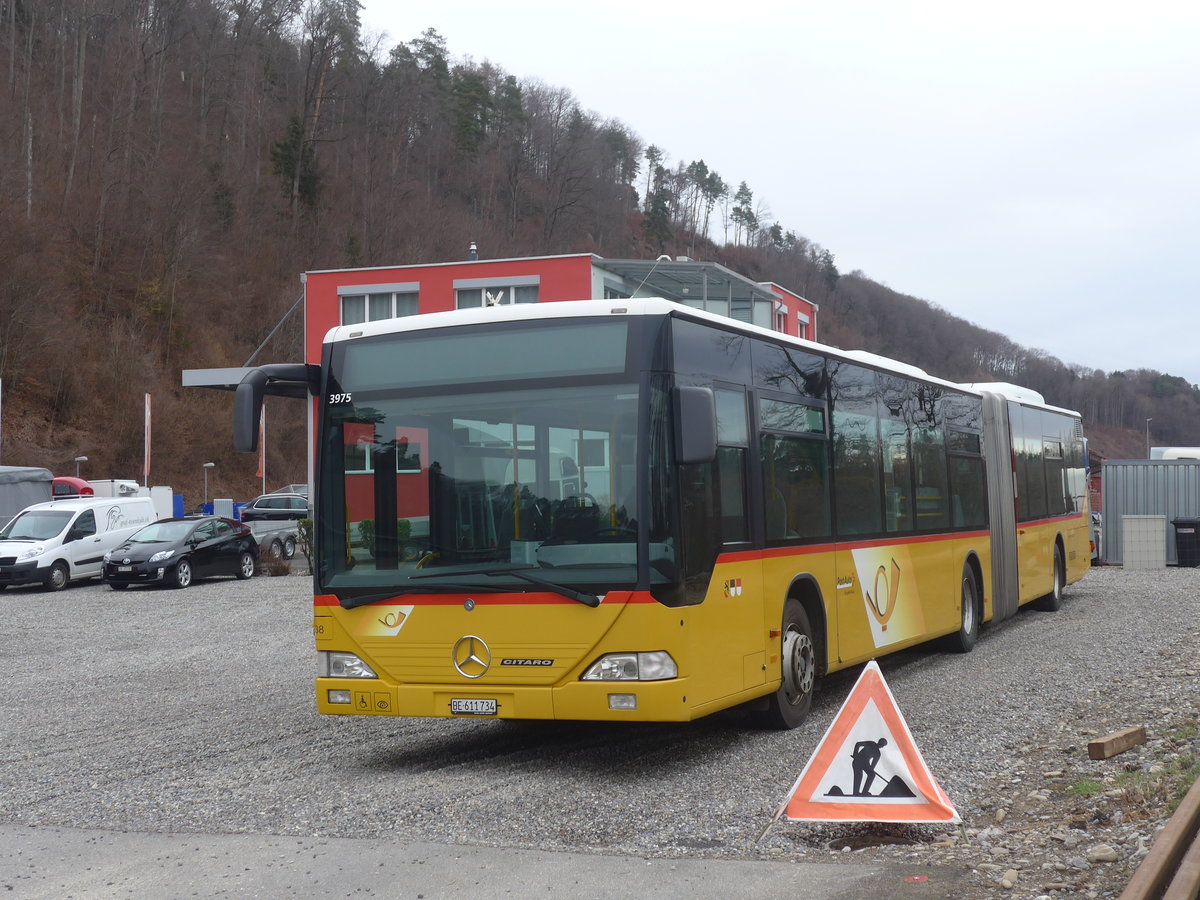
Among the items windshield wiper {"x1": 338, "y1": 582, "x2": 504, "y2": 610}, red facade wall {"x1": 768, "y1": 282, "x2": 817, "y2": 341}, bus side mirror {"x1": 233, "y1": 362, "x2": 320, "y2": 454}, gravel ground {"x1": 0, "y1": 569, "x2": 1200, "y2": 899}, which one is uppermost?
red facade wall {"x1": 768, "y1": 282, "x2": 817, "y2": 341}

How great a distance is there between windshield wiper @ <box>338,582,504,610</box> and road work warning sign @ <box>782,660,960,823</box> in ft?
7.62

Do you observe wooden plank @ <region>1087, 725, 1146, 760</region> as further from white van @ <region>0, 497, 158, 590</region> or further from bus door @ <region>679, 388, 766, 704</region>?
white van @ <region>0, 497, 158, 590</region>

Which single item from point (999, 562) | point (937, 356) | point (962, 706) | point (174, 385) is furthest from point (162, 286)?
point (937, 356)

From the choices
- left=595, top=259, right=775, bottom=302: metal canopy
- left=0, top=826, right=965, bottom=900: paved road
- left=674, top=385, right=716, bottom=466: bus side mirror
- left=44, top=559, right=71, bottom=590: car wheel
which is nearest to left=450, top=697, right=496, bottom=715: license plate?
left=0, top=826, right=965, bottom=900: paved road

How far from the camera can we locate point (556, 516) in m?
7.96

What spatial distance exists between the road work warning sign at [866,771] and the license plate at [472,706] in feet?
6.82

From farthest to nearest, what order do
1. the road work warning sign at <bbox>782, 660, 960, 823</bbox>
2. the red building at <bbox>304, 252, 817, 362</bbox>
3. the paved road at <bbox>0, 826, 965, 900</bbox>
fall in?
1. the red building at <bbox>304, 252, 817, 362</bbox>
2. the road work warning sign at <bbox>782, 660, 960, 823</bbox>
3. the paved road at <bbox>0, 826, 965, 900</bbox>

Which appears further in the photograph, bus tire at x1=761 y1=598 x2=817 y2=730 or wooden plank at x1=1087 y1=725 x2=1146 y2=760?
bus tire at x1=761 y1=598 x2=817 y2=730

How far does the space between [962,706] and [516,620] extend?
432 centimetres

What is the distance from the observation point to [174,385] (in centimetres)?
5356

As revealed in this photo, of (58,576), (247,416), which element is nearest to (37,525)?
(58,576)

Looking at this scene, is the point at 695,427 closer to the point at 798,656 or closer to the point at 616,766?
the point at 616,766

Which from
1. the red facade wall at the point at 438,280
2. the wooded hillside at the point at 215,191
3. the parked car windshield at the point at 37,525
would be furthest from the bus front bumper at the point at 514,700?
the wooded hillside at the point at 215,191

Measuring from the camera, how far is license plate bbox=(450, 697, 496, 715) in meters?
7.91
